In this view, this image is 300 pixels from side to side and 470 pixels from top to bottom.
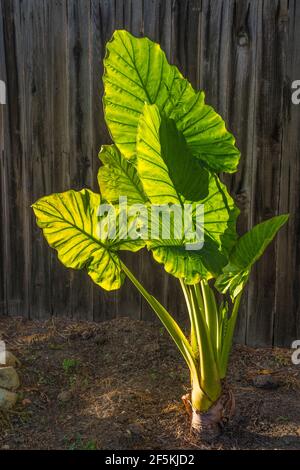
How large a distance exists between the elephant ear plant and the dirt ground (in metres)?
0.17

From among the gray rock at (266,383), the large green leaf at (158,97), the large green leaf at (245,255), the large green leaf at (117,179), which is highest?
the large green leaf at (158,97)

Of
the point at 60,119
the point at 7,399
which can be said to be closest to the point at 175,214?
the point at 7,399

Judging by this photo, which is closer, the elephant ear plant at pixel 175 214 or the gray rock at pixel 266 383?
the elephant ear plant at pixel 175 214

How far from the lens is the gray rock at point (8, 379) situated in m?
3.39

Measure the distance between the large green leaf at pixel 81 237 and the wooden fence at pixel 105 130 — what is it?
89 centimetres

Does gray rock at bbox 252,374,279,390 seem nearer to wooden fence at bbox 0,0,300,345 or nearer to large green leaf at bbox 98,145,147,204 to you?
wooden fence at bbox 0,0,300,345

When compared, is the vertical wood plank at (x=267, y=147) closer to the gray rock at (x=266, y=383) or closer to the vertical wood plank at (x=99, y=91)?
the gray rock at (x=266, y=383)

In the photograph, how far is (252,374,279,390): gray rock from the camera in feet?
11.2

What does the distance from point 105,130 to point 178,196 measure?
1.19m

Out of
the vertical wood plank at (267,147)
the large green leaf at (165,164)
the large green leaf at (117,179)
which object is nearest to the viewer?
the large green leaf at (165,164)

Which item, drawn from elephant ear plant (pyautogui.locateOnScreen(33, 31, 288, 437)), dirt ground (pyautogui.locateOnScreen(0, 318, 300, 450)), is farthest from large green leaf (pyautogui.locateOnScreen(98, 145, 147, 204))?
dirt ground (pyautogui.locateOnScreen(0, 318, 300, 450))

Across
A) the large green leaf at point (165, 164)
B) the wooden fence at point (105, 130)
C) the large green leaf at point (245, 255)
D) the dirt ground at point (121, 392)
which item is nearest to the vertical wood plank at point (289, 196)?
the wooden fence at point (105, 130)

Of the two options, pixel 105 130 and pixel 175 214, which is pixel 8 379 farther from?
pixel 105 130

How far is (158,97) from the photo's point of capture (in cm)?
292
